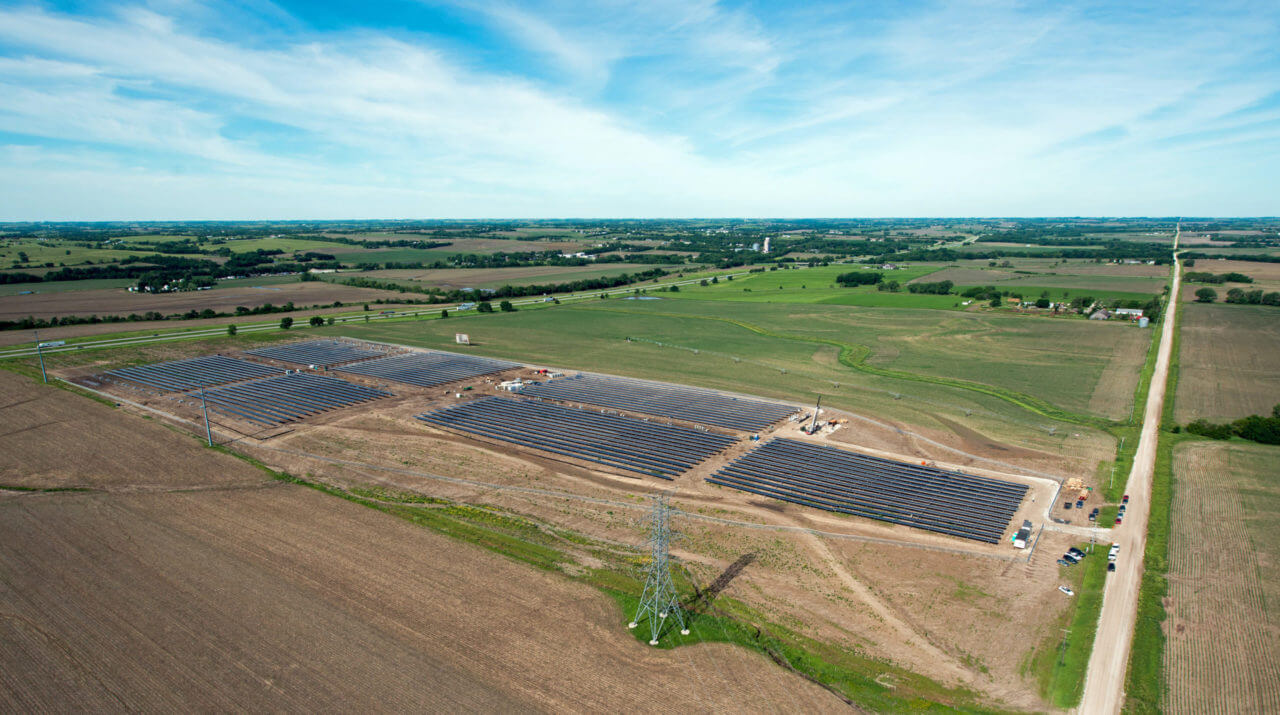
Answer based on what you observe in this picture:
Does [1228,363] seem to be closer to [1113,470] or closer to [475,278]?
[1113,470]

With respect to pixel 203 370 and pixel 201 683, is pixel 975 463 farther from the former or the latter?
pixel 203 370

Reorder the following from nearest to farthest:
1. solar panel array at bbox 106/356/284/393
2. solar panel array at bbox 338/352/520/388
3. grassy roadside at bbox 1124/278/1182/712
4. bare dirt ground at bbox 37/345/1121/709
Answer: grassy roadside at bbox 1124/278/1182/712 → bare dirt ground at bbox 37/345/1121/709 → solar panel array at bbox 106/356/284/393 → solar panel array at bbox 338/352/520/388

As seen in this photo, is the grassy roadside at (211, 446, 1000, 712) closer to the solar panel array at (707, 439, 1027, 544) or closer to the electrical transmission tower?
the electrical transmission tower

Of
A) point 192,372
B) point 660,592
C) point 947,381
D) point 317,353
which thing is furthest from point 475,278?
point 660,592

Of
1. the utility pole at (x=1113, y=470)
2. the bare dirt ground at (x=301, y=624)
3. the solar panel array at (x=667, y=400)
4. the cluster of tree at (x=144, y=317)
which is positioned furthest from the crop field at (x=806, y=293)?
the bare dirt ground at (x=301, y=624)

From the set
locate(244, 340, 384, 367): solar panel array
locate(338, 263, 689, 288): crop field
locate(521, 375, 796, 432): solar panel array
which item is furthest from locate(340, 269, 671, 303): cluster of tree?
locate(521, 375, 796, 432): solar panel array

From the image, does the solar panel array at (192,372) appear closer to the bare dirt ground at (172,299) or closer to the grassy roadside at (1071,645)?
the bare dirt ground at (172,299)
